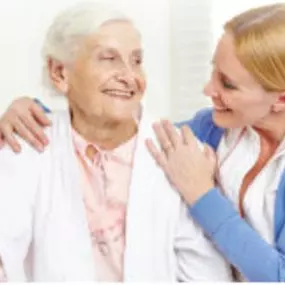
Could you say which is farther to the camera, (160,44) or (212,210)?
(160,44)

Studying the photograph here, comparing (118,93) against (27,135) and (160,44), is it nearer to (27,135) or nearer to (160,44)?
(27,135)

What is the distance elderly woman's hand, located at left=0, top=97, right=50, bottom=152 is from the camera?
132cm

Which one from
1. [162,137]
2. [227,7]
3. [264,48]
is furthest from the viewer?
[227,7]

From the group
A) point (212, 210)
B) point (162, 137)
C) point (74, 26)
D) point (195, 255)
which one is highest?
point (74, 26)

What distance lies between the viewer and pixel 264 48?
1266 mm

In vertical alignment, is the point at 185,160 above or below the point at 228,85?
below

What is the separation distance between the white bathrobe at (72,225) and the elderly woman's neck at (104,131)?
32mm

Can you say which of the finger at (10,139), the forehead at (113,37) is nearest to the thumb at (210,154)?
the forehead at (113,37)

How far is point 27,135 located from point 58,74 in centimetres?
14

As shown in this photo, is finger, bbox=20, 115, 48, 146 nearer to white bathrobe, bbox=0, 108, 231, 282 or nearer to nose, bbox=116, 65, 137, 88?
white bathrobe, bbox=0, 108, 231, 282

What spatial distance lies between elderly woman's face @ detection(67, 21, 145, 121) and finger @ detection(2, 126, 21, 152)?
15cm

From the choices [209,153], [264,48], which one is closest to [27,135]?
[209,153]

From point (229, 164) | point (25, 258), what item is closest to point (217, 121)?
point (229, 164)

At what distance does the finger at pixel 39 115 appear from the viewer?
4.43 feet
